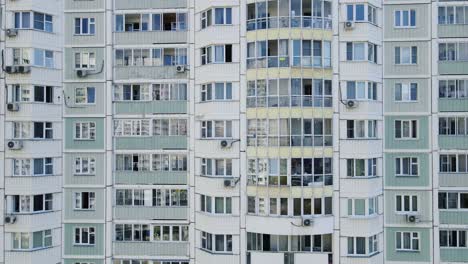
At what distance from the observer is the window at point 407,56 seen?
24891mm

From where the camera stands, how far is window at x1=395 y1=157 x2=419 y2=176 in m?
24.8

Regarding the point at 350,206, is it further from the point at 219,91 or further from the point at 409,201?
the point at 219,91

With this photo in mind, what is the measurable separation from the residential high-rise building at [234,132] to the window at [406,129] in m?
0.06

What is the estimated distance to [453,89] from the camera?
81.2 feet

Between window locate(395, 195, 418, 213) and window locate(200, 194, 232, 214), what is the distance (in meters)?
8.88

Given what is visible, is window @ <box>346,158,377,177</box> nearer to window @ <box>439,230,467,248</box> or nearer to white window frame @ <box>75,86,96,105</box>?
window @ <box>439,230,467,248</box>

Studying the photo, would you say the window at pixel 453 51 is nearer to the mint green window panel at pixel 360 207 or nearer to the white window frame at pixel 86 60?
the mint green window panel at pixel 360 207

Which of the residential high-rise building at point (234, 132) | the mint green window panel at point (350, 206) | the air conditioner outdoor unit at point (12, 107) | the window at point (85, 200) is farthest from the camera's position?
the window at point (85, 200)

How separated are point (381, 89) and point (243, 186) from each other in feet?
29.3

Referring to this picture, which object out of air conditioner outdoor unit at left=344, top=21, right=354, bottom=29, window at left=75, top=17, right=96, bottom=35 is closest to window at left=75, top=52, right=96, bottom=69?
window at left=75, top=17, right=96, bottom=35

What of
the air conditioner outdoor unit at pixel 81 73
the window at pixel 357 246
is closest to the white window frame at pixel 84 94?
the air conditioner outdoor unit at pixel 81 73

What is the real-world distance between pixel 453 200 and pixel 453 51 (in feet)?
25.7

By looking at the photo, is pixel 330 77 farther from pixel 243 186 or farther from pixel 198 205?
pixel 198 205

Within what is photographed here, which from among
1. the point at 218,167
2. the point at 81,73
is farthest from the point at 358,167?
the point at 81,73
